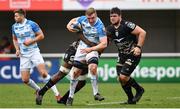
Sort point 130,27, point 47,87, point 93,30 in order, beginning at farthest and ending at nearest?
point 47,87, point 130,27, point 93,30

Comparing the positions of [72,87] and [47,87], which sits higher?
[72,87]

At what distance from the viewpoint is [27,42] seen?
52.4ft

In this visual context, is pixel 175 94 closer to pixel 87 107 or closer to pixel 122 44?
pixel 122 44

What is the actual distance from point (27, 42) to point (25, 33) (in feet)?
0.80

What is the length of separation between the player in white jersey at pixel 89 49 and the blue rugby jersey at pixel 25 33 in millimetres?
1459

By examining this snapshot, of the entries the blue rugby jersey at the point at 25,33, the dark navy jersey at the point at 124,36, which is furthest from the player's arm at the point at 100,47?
the blue rugby jersey at the point at 25,33

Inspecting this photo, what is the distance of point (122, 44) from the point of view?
602 inches

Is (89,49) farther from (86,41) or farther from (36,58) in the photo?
(36,58)

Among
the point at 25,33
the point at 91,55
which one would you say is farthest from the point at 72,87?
the point at 25,33

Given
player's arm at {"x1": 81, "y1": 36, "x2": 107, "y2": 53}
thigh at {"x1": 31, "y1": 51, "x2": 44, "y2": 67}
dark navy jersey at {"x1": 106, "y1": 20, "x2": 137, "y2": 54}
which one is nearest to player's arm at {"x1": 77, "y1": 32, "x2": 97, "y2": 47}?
player's arm at {"x1": 81, "y1": 36, "x2": 107, "y2": 53}

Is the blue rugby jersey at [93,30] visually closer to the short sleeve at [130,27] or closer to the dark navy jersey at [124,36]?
the dark navy jersey at [124,36]

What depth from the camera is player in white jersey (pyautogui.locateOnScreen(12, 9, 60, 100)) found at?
16.0 m

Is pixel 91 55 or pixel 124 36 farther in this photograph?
pixel 124 36

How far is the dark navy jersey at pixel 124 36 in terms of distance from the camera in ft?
49.6
